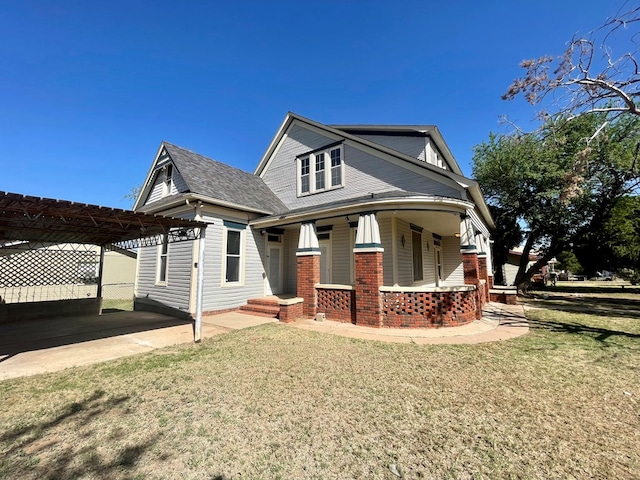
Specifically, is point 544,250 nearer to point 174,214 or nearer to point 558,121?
point 558,121

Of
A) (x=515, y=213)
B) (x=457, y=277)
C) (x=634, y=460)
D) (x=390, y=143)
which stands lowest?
(x=634, y=460)

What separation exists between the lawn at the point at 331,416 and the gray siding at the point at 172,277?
15.2 ft

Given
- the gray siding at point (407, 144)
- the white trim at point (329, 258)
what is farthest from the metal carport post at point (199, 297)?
the gray siding at point (407, 144)

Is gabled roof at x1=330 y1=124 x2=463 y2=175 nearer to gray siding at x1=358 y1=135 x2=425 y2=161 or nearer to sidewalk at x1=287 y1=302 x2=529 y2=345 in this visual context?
gray siding at x1=358 y1=135 x2=425 y2=161


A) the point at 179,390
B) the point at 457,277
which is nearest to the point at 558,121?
the point at 457,277

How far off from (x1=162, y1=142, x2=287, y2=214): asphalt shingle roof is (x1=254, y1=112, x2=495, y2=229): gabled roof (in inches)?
77.6

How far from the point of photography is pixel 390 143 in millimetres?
13219

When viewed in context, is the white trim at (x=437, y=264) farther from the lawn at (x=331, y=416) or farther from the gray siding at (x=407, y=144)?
the lawn at (x=331, y=416)

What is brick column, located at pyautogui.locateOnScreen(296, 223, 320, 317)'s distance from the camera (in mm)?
9664

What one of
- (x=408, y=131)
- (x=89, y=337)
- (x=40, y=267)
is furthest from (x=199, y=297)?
(x=408, y=131)

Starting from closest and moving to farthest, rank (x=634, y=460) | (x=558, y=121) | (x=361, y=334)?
(x=634, y=460)
(x=361, y=334)
(x=558, y=121)

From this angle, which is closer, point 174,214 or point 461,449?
point 461,449

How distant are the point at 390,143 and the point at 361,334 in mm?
9238

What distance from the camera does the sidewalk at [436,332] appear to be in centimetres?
696
